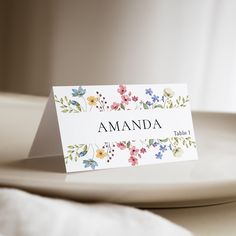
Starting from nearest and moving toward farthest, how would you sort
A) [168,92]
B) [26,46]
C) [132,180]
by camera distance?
1. [132,180]
2. [168,92]
3. [26,46]

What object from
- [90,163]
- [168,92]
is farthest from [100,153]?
[168,92]

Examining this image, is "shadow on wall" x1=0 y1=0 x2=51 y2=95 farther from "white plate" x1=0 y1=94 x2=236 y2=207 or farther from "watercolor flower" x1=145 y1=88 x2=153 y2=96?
"watercolor flower" x1=145 y1=88 x2=153 y2=96

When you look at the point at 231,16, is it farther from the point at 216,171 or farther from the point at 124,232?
the point at 124,232

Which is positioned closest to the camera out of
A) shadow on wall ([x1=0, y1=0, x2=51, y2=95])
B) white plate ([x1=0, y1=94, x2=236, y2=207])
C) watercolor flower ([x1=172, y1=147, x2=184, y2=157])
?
white plate ([x1=0, y1=94, x2=236, y2=207])

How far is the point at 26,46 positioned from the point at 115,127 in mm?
632

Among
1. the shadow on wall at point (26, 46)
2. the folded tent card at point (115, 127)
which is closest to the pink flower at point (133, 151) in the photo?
the folded tent card at point (115, 127)

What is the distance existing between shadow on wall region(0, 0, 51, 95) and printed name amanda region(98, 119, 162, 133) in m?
0.60

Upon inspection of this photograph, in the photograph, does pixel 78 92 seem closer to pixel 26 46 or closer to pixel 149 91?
pixel 149 91

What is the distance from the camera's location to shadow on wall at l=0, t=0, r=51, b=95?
3.35ft

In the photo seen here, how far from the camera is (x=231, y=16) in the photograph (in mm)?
1261

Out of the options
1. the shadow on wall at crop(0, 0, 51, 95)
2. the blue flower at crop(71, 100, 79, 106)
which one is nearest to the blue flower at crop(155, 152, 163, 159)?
the blue flower at crop(71, 100, 79, 106)

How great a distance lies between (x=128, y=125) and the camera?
1.65ft

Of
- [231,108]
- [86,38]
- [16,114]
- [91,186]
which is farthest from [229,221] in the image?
[231,108]

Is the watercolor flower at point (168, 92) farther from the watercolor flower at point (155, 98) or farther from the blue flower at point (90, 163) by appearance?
the blue flower at point (90, 163)
